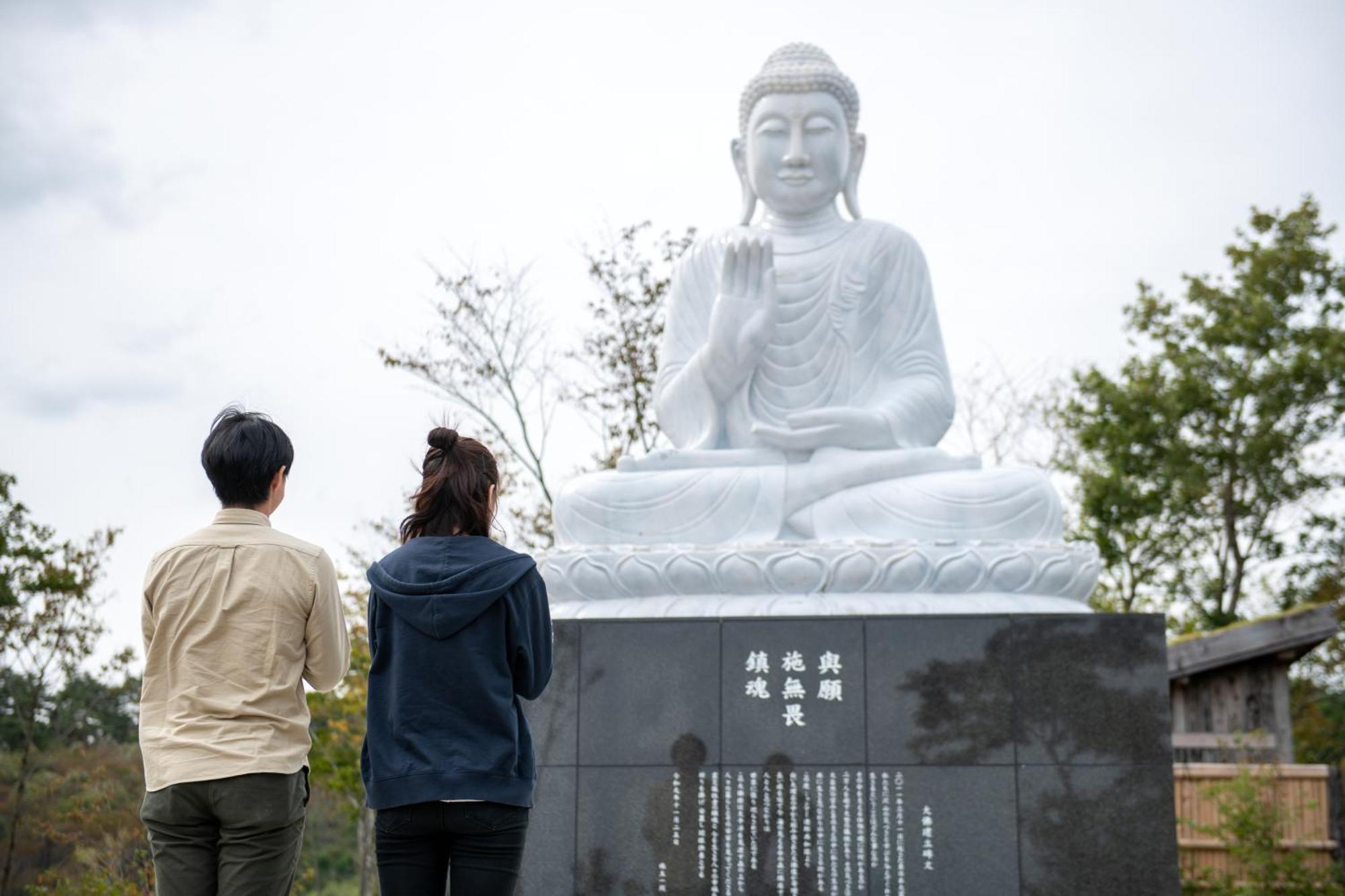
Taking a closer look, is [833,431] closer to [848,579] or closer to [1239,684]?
[848,579]

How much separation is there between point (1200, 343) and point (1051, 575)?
10708 mm

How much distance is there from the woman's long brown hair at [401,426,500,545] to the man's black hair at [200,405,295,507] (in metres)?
0.30

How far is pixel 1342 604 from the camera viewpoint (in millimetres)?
13750

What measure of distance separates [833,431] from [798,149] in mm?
1574

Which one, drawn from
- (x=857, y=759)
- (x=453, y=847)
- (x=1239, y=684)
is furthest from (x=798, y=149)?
(x=1239, y=684)

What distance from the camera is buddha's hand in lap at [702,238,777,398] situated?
6.06 meters

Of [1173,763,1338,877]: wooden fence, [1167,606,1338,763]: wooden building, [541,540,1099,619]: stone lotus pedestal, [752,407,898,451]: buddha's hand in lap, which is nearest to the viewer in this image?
[541,540,1099,619]: stone lotus pedestal

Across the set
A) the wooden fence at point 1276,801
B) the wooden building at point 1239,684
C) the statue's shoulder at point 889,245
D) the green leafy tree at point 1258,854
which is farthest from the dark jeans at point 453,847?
the wooden building at point 1239,684

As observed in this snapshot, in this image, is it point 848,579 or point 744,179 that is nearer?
point 848,579

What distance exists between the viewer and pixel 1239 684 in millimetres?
10625

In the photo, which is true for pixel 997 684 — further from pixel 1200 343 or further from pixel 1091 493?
pixel 1200 343

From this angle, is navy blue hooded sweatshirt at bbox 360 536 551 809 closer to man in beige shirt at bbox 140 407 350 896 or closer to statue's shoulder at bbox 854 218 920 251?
man in beige shirt at bbox 140 407 350 896

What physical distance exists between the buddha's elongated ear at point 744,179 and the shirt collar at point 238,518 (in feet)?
15.1

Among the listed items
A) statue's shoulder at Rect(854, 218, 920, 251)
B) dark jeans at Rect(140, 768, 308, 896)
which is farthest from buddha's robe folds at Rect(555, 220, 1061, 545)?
dark jeans at Rect(140, 768, 308, 896)
